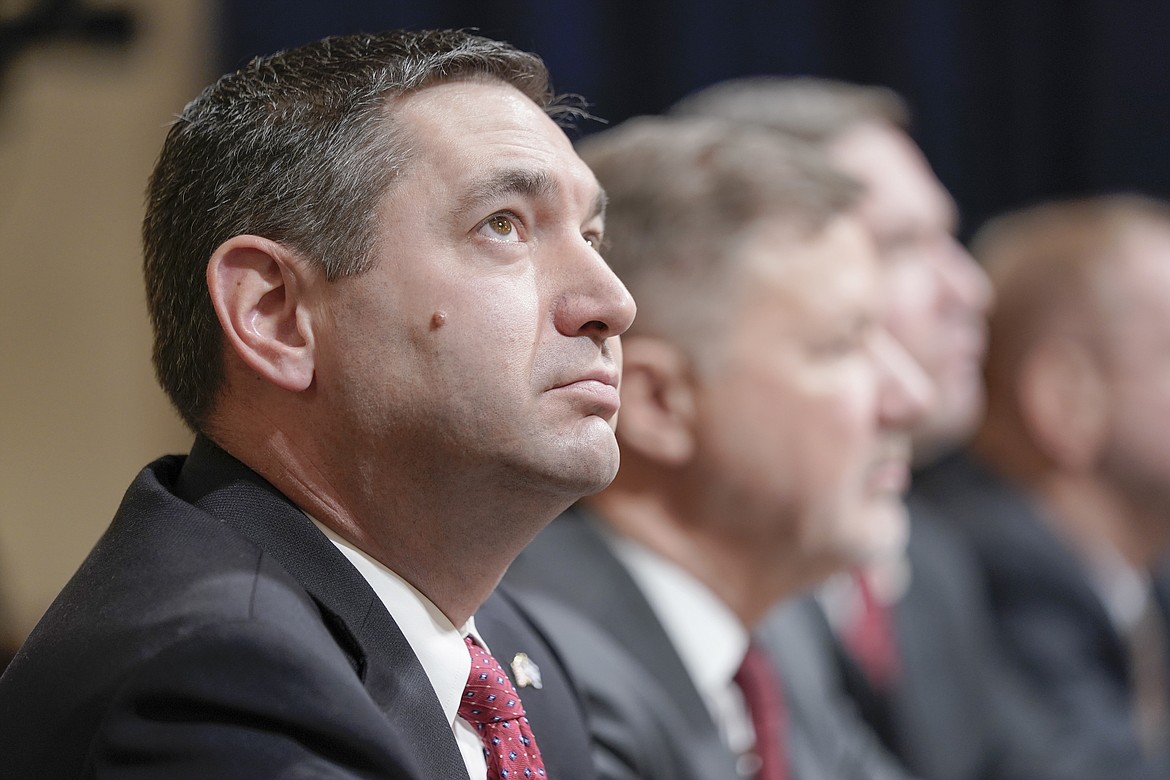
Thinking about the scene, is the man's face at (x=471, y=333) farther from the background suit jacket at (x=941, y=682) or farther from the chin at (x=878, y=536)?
the background suit jacket at (x=941, y=682)

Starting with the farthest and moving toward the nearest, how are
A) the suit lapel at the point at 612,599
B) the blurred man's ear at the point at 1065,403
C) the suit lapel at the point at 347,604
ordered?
the blurred man's ear at the point at 1065,403, the suit lapel at the point at 612,599, the suit lapel at the point at 347,604

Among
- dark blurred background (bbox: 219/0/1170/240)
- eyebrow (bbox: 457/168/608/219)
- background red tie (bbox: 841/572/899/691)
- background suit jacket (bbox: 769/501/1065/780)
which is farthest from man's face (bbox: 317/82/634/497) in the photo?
dark blurred background (bbox: 219/0/1170/240)

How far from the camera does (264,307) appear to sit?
0.96m

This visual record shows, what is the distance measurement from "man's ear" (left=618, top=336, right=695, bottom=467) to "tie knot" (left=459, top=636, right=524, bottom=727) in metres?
0.66

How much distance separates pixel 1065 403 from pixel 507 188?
198 centimetres

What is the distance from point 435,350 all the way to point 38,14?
147 cm

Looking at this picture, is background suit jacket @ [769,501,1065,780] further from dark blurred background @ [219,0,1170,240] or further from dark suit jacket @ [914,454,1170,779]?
dark blurred background @ [219,0,1170,240]

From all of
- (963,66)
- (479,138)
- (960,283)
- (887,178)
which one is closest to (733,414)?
(479,138)

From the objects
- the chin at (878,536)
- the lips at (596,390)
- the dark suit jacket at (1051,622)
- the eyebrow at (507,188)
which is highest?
the eyebrow at (507,188)

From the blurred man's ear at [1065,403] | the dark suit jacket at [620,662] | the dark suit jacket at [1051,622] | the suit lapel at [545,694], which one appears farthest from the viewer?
the blurred man's ear at [1065,403]

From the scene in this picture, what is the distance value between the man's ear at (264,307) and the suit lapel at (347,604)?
0.08 metres

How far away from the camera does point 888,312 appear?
242 cm

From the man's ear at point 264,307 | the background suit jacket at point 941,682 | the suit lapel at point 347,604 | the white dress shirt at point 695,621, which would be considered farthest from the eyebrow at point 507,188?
the background suit jacket at point 941,682

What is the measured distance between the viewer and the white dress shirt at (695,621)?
164 cm
